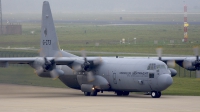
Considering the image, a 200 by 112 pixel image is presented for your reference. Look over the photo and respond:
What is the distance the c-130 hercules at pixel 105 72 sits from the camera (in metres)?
29.3

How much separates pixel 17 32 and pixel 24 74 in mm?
40561

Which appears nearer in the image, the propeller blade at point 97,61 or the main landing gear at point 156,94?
the main landing gear at point 156,94

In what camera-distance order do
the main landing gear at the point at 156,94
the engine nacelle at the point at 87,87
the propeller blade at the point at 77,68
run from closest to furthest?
the main landing gear at the point at 156,94 → the engine nacelle at the point at 87,87 → the propeller blade at the point at 77,68

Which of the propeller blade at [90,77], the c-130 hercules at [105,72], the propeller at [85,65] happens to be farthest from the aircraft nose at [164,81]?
the propeller blade at [90,77]

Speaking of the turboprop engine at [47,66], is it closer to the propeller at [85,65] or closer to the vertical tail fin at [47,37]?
the propeller at [85,65]

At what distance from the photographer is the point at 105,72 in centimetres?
3167

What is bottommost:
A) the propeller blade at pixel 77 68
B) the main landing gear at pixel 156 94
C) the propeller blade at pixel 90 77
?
the main landing gear at pixel 156 94

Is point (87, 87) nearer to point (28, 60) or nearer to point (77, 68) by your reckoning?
point (77, 68)

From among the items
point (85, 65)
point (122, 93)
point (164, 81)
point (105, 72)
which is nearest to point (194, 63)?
point (164, 81)

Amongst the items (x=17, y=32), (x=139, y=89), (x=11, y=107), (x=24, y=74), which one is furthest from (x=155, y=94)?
(x=17, y=32)

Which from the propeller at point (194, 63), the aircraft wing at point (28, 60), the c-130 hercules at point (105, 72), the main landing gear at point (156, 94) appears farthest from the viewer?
the propeller at point (194, 63)

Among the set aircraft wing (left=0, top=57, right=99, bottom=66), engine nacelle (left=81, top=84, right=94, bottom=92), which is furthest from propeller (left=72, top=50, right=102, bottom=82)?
engine nacelle (left=81, top=84, right=94, bottom=92)

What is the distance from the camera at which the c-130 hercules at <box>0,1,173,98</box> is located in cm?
2928

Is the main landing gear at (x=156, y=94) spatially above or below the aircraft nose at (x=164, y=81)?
below
